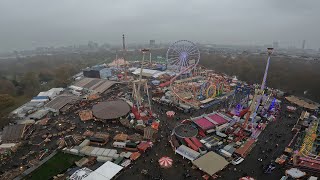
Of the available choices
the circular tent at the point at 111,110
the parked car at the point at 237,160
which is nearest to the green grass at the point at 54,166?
the circular tent at the point at 111,110

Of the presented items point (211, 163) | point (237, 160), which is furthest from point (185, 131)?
point (237, 160)

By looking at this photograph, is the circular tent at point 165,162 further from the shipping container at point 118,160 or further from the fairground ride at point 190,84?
the fairground ride at point 190,84

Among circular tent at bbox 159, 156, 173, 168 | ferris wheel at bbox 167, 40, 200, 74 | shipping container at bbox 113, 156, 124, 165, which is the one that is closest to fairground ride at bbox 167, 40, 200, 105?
ferris wheel at bbox 167, 40, 200, 74

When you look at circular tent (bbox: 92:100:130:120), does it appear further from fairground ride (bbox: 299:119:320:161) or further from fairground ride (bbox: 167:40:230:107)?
fairground ride (bbox: 299:119:320:161)

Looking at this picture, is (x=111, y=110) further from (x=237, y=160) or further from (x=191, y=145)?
(x=237, y=160)

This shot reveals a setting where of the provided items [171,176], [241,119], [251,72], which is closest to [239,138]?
[241,119]

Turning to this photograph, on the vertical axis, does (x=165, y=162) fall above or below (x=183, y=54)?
below
